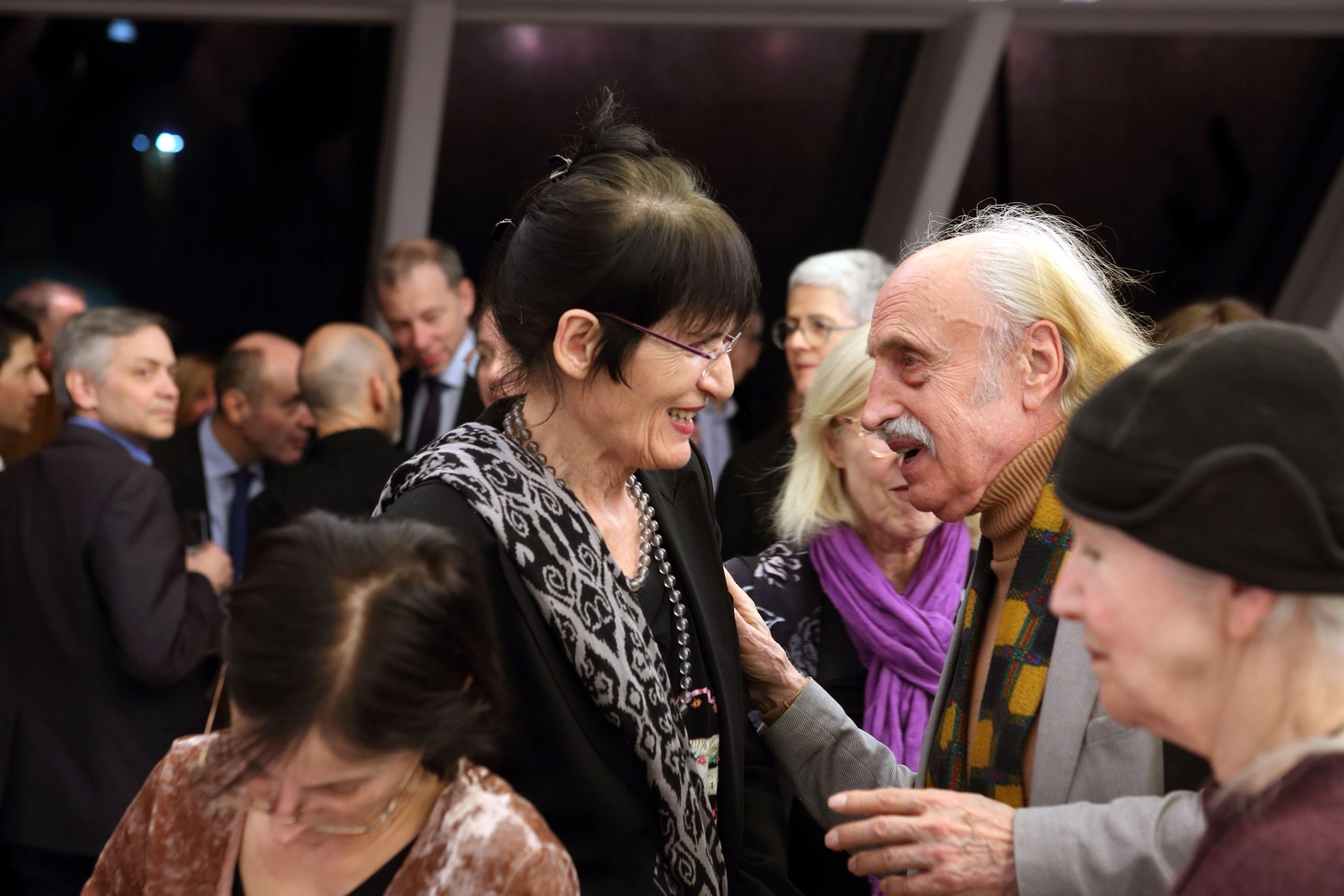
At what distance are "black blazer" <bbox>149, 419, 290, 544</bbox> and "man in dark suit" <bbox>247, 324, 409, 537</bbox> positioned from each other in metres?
0.65

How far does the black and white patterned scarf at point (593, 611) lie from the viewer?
148cm

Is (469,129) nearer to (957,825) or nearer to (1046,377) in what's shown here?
(1046,377)

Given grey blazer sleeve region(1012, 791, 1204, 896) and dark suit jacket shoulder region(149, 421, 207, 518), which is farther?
dark suit jacket shoulder region(149, 421, 207, 518)

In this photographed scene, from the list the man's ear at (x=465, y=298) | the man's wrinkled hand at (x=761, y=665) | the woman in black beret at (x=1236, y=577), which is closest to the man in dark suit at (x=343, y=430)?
the man's ear at (x=465, y=298)

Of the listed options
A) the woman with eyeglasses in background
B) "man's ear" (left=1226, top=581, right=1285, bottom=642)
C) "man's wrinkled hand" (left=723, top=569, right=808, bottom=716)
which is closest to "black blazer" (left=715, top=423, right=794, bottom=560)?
the woman with eyeglasses in background

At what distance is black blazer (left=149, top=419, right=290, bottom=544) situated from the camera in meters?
4.26

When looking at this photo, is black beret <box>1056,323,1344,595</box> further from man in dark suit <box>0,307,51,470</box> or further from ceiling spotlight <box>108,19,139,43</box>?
ceiling spotlight <box>108,19,139,43</box>

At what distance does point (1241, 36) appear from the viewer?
5.95 metres

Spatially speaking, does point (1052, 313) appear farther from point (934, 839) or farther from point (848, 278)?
point (848, 278)

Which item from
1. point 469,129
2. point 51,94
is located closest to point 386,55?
point 469,129

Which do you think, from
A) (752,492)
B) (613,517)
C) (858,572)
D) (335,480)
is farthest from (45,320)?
(613,517)

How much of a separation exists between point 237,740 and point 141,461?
7.68 feet

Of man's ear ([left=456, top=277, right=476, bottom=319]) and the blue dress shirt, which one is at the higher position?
man's ear ([left=456, top=277, right=476, bottom=319])

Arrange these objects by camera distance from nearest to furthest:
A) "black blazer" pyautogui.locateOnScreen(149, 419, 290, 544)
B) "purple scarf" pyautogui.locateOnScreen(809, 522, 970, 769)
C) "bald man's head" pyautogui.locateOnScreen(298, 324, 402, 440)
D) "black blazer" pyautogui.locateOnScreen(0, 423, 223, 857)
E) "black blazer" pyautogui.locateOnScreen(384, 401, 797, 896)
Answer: "black blazer" pyautogui.locateOnScreen(384, 401, 797, 896)
"purple scarf" pyautogui.locateOnScreen(809, 522, 970, 769)
"black blazer" pyautogui.locateOnScreen(0, 423, 223, 857)
"bald man's head" pyautogui.locateOnScreen(298, 324, 402, 440)
"black blazer" pyautogui.locateOnScreen(149, 419, 290, 544)
